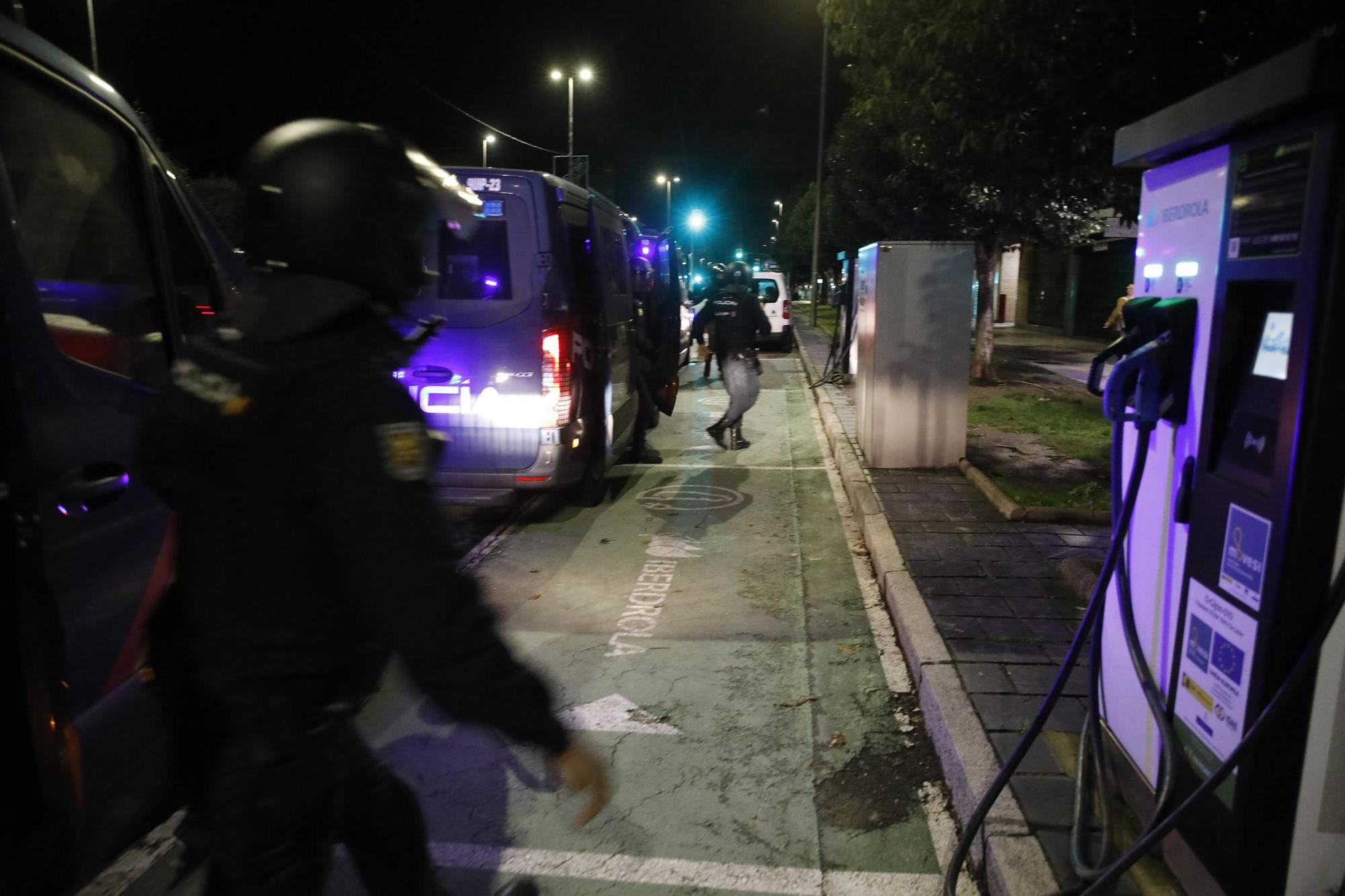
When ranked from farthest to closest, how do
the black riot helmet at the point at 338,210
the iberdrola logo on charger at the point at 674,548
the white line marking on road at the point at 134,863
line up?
the iberdrola logo on charger at the point at 674,548 < the white line marking on road at the point at 134,863 < the black riot helmet at the point at 338,210

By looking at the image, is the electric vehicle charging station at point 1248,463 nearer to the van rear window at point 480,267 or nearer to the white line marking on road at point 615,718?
the white line marking on road at point 615,718

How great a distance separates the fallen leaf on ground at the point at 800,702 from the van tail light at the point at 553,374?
2859mm

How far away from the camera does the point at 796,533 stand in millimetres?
7180

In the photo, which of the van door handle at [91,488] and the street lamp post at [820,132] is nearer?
the van door handle at [91,488]

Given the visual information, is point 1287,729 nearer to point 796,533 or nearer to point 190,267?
point 190,267

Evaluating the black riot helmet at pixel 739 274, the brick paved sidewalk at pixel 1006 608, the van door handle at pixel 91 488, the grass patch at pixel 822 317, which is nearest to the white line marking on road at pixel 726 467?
the brick paved sidewalk at pixel 1006 608

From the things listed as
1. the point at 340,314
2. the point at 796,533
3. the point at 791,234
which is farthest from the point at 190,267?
the point at 791,234

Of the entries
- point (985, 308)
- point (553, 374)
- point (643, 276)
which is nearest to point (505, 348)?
point (553, 374)

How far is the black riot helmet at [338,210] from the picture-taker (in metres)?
1.76

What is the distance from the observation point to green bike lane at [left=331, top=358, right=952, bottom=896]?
3.21 m

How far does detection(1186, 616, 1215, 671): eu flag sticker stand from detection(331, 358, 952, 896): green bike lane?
110 centimetres

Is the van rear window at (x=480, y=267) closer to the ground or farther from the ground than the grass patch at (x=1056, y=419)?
farther from the ground

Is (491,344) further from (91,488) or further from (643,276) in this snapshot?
(643,276)

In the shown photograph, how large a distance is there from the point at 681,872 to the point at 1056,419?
29.9 feet
